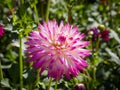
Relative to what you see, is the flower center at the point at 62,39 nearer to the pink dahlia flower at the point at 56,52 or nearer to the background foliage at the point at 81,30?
the pink dahlia flower at the point at 56,52

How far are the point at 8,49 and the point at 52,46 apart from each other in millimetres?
1147

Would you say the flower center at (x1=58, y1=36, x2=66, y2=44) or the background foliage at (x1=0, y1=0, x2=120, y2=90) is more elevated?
the flower center at (x1=58, y1=36, x2=66, y2=44)

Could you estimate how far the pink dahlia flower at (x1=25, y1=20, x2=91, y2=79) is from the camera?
1.24m

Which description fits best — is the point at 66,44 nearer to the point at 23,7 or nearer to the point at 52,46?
the point at 52,46

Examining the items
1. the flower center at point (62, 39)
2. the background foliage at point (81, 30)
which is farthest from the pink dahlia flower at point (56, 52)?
the background foliage at point (81, 30)

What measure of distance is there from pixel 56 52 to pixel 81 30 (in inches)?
43.6

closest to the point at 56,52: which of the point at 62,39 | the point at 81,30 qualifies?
the point at 62,39

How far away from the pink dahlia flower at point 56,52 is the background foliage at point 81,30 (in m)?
0.29

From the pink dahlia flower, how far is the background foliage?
0.29m

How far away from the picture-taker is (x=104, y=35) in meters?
2.08

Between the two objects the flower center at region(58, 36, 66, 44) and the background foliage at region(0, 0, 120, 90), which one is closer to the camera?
the flower center at region(58, 36, 66, 44)

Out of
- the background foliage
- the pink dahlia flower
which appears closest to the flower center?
the pink dahlia flower

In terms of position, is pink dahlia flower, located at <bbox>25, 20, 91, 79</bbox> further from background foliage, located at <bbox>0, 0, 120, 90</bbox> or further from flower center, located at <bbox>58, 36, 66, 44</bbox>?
background foliage, located at <bbox>0, 0, 120, 90</bbox>

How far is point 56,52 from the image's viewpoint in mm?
1268
